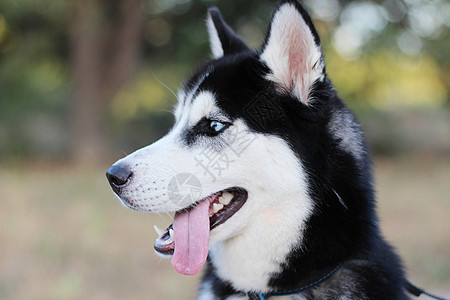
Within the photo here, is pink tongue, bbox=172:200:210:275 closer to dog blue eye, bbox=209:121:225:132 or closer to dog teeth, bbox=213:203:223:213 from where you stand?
dog teeth, bbox=213:203:223:213

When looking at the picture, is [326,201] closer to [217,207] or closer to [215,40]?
[217,207]

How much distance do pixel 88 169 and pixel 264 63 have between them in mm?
8002

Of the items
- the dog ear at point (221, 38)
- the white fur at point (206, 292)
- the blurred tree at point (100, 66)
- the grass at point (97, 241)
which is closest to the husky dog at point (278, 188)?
the white fur at point (206, 292)

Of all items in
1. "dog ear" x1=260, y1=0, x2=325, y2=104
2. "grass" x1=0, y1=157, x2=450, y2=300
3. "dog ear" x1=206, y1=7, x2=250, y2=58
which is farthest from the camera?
"grass" x1=0, y1=157, x2=450, y2=300

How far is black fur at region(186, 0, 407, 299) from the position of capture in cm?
223

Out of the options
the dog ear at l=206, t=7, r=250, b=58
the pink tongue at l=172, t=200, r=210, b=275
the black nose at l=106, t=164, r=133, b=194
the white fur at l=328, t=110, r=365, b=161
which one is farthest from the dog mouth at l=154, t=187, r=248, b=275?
the dog ear at l=206, t=7, r=250, b=58

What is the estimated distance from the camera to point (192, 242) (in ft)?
7.46

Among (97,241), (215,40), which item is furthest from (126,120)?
(215,40)

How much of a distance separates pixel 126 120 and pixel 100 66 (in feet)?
8.84

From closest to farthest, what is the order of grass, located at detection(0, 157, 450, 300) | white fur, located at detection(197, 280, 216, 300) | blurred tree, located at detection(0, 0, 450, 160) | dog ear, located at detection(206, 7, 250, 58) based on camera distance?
1. white fur, located at detection(197, 280, 216, 300)
2. dog ear, located at detection(206, 7, 250, 58)
3. grass, located at detection(0, 157, 450, 300)
4. blurred tree, located at detection(0, 0, 450, 160)

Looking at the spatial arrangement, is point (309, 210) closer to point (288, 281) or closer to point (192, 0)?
point (288, 281)

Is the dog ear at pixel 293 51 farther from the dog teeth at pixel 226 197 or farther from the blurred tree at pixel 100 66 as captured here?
the blurred tree at pixel 100 66

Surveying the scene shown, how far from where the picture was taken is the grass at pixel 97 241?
179 inches

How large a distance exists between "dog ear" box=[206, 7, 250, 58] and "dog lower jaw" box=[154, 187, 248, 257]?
3.50 ft
